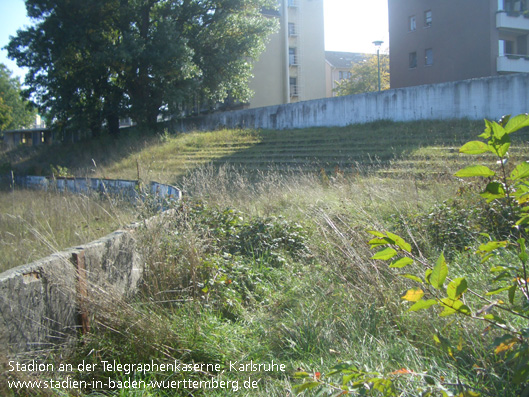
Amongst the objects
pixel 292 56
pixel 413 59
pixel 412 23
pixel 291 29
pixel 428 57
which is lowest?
pixel 428 57

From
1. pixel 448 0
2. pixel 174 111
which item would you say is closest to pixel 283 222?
pixel 174 111

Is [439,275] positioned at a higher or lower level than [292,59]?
lower

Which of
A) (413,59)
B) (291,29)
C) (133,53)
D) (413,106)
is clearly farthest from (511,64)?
(133,53)

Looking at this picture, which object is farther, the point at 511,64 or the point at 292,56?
the point at 292,56

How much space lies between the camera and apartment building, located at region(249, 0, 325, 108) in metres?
39.1

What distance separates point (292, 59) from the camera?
41.2 metres

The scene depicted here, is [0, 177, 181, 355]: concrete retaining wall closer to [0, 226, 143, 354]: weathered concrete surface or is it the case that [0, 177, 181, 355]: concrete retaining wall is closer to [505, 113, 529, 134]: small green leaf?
[0, 226, 143, 354]: weathered concrete surface

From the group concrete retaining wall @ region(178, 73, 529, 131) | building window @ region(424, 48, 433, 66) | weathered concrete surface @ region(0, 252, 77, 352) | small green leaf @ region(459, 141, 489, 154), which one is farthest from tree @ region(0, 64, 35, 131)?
small green leaf @ region(459, 141, 489, 154)

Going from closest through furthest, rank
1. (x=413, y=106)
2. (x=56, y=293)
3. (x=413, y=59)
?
(x=56, y=293)
(x=413, y=106)
(x=413, y=59)

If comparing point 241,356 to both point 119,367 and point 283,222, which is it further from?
point 283,222

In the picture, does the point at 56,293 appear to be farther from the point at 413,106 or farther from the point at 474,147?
the point at 413,106

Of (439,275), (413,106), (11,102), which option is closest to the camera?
(439,275)

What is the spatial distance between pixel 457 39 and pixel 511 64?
373 cm

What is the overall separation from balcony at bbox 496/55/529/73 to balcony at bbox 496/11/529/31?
1.78m
